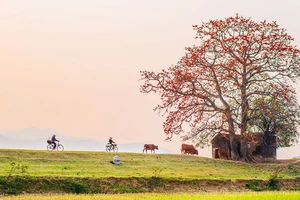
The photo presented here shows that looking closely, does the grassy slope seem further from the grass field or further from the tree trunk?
the tree trunk

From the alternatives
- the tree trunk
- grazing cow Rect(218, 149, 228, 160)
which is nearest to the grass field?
the tree trunk

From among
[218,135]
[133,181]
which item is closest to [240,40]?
[218,135]

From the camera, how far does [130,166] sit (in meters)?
30.3

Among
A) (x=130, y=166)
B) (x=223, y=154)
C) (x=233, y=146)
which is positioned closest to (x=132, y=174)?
(x=130, y=166)

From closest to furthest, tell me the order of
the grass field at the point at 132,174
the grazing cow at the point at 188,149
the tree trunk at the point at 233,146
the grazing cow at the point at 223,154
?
the grass field at the point at 132,174
the tree trunk at the point at 233,146
the grazing cow at the point at 223,154
the grazing cow at the point at 188,149

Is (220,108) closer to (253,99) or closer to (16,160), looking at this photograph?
(253,99)

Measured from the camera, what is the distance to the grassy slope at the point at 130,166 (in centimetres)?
2661

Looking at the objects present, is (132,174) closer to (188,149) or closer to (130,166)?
(130,166)

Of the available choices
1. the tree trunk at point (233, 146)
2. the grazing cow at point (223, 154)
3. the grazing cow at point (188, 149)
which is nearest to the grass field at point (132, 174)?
the tree trunk at point (233, 146)

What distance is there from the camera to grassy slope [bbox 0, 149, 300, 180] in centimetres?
2661

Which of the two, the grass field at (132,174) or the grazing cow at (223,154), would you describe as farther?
the grazing cow at (223,154)

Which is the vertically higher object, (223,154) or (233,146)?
(233,146)

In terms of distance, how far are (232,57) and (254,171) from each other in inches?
343

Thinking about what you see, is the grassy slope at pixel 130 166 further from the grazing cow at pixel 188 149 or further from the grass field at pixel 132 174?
the grazing cow at pixel 188 149
